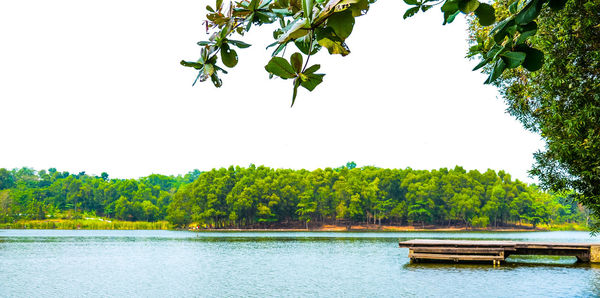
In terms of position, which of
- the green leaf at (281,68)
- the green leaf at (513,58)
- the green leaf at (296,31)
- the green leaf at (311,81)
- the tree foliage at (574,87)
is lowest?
the green leaf at (311,81)

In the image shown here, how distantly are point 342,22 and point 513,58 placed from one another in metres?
0.65

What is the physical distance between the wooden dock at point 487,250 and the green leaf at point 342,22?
23.5 metres

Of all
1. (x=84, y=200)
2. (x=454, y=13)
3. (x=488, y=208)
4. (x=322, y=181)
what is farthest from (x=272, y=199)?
(x=454, y=13)

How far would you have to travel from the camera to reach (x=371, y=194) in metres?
87.6

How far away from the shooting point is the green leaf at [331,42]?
1208 millimetres

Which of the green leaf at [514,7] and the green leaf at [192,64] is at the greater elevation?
the green leaf at [514,7]

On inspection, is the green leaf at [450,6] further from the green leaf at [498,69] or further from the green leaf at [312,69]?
the green leaf at [312,69]

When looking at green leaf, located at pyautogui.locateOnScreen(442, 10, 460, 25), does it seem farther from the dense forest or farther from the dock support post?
the dense forest

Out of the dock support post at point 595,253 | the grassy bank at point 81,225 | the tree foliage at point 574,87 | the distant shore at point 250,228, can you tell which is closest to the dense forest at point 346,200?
the distant shore at point 250,228

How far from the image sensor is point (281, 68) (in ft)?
4.05

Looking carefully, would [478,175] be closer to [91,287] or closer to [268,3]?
[91,287]

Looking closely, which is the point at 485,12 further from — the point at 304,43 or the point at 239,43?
the point at 239,43

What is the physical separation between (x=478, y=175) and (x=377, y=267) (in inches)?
3035

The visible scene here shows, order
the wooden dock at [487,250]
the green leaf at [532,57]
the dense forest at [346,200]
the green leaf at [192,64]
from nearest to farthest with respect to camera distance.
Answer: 1. the green leaf at [532,57]
2. the green leaf at [192,64]
3. the wooden dock at [487,250]
4. the dense forest at [346,200]
